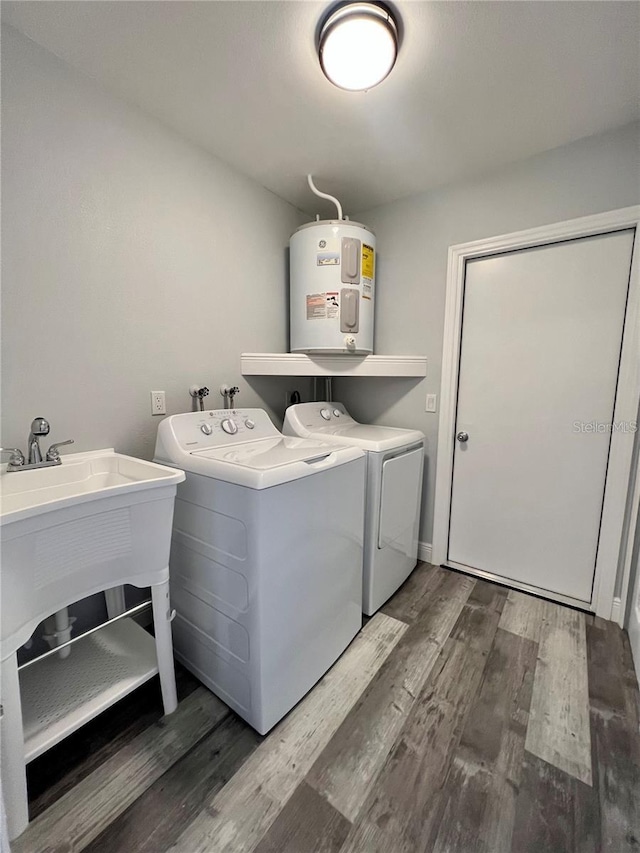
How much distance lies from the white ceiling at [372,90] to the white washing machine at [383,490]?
1.38 m

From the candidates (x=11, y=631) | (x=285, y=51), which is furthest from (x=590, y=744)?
(x=285, y=51)

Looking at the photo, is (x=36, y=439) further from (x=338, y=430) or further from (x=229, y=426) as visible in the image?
(x=338, y=430)

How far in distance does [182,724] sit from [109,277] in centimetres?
177

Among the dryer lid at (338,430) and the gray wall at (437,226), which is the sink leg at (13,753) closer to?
the dryer lid at (338,430)

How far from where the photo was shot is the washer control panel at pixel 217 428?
1493 millimetres

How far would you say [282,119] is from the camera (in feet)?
5.06

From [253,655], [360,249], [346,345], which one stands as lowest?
[253,655]

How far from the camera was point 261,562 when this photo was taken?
44.3 inches

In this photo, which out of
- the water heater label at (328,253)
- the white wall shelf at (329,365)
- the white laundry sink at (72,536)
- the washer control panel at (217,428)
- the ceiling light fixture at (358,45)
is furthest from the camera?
the white wall shelf at (329,365)

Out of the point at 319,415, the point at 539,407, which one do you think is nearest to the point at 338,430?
the point at 319,415

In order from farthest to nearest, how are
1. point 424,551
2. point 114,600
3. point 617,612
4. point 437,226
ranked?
point 424,551
point 437,226
point 617,612
point 114,600

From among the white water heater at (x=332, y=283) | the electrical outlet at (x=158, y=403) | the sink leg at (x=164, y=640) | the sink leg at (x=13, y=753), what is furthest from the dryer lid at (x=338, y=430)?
the sink leg at (x=13, y=753)

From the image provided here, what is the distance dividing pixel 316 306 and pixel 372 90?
92 centimetres

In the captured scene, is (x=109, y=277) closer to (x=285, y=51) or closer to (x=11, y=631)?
(x=285, y=51)
